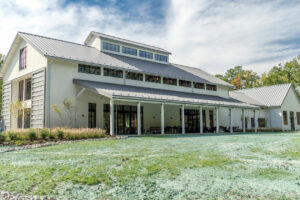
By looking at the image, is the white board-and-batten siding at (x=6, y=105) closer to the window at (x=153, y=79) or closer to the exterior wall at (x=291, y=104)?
the window at (x=153, y=79)

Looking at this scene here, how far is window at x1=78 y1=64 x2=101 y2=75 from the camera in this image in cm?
1824

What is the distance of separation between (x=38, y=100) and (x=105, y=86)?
4.35 m

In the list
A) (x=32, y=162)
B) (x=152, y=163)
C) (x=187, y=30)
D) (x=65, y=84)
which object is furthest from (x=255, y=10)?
(x=65, y=84)

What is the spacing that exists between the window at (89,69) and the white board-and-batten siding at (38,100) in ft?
7.73

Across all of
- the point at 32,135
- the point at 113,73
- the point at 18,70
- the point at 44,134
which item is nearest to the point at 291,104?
the point at 113,73

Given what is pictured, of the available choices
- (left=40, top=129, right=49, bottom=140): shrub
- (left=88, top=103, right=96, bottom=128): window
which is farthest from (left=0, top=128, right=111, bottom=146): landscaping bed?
(left=88, top=103, right=96, bottom=128): window

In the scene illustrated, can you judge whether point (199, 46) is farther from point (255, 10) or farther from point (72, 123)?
point (72, 123)

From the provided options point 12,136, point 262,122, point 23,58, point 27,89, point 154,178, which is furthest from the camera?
point 262,122

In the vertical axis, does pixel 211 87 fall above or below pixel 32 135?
above

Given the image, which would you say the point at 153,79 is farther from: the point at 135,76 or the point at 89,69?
the point at 89,69

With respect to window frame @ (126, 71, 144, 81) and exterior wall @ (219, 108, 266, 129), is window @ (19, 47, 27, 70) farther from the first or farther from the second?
exterior wall @ (219, 108, 266, 129)

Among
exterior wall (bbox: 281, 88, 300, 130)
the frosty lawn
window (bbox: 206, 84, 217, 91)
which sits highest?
window (bbox: 206, 84, 217, 91)

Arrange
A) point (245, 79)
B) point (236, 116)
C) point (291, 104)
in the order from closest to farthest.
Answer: point (236, 116), point (291, 104), point (245, 79)

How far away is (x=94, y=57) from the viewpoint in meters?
19.8
